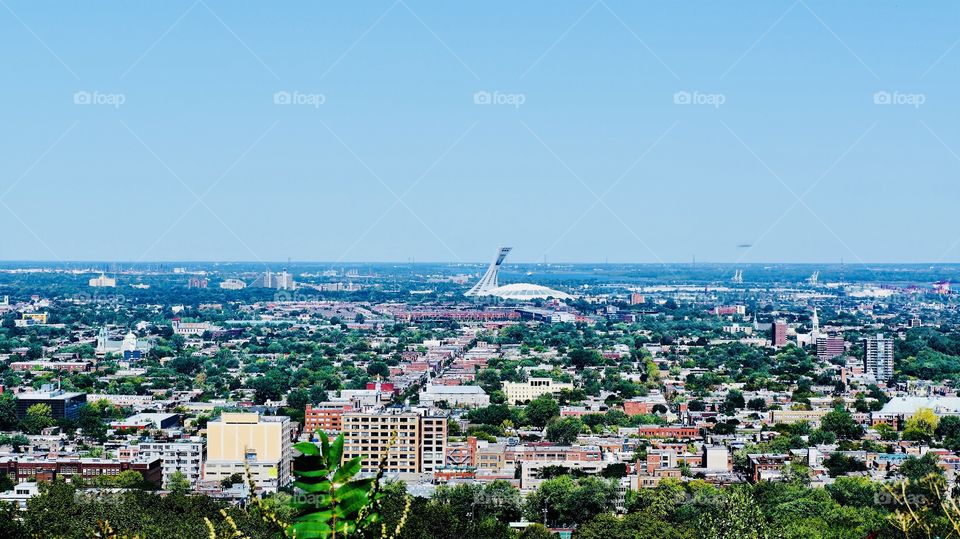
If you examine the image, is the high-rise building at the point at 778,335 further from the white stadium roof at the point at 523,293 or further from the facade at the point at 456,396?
the white stadium roof at the point at 523,293

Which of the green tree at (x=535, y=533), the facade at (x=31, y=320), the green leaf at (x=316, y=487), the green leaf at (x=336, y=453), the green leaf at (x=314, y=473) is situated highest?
the green leaf at (x=336, y=453)

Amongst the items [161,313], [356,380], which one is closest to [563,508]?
[356,380]

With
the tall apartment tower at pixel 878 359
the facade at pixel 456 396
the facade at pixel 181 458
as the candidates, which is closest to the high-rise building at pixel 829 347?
the tall apartment tower at pixel 878 359

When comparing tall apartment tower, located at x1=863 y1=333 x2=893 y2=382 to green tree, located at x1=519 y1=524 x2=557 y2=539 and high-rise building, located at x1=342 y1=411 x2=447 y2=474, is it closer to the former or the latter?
high-rise building, located at x1=342 y1=411 x2=447 y2=474

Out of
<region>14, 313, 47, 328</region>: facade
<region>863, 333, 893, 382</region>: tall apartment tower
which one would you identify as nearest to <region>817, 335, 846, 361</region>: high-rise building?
<region>863, 333, 893, 382</region>: tall apartment tower

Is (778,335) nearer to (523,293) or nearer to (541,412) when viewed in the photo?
(541,412)

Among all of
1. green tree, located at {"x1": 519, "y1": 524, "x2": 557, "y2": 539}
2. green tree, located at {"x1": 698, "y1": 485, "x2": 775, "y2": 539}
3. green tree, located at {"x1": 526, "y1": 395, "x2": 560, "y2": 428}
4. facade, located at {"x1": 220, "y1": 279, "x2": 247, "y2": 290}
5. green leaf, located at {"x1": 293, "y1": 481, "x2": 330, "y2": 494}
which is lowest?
green tree, located at {"x1": 526, "y1": 395, "x2": 560, "y2": 428}
